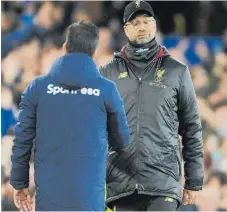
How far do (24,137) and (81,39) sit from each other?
633 mm

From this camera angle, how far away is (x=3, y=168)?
767 centimetres

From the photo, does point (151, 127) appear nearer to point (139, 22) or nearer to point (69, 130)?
point (139, 22)

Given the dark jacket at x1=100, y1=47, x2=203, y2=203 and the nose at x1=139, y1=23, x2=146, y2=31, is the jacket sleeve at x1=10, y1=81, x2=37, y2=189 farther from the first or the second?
the nose at x1=139, y1=23, x2=146, y2=31

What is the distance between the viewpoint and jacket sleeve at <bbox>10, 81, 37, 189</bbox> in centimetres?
407

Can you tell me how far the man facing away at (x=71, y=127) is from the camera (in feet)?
13.1

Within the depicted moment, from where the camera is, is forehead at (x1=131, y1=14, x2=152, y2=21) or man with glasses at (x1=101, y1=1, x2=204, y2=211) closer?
man with glasses at (x1=101, y1=1, x2=204, y2=211)

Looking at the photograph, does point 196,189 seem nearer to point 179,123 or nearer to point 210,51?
point 179,123

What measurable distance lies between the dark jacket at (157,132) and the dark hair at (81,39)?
28.0 inches

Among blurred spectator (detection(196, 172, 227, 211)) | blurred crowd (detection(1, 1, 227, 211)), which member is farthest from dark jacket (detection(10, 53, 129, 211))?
blurred spectator (detection(196, 172, 227, 211))

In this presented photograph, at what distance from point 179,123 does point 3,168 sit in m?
3.23

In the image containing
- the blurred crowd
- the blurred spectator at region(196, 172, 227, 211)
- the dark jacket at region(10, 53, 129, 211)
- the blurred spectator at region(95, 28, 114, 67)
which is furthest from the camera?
the blurred spectator at region(95, 28, 114, 67)

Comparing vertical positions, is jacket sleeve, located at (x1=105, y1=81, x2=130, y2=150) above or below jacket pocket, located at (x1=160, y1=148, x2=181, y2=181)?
above

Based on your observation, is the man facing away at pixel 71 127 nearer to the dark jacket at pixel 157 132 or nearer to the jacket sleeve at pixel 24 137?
the jacket sleeve at pixel 24 137

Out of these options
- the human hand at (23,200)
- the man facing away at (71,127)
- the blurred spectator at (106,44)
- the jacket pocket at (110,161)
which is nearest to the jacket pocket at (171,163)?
the jacket pocket at (110,161)
